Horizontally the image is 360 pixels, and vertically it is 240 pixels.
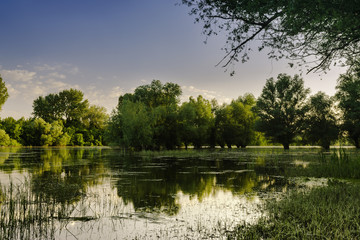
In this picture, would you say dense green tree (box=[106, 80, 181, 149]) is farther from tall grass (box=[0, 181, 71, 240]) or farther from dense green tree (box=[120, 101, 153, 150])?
tall grass (box=[0, 181, 71, 240])

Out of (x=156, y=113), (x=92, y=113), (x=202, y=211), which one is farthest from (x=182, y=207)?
(x=92, y=113)

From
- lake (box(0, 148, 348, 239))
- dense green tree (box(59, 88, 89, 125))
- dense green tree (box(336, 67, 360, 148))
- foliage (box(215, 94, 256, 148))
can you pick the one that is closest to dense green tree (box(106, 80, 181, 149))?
foliage (box(215, 94, 256, 148))

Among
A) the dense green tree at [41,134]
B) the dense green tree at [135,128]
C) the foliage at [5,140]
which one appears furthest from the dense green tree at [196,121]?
the foliage at [5,140]

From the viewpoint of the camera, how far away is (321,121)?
5447cm

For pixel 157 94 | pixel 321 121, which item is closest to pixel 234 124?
pixel 321 121

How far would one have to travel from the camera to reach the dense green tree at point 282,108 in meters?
53.5

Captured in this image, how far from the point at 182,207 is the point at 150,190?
8.92 ft

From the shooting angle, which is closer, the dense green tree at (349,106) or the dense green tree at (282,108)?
the dense green tree at (349,106)

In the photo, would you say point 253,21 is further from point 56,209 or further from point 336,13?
point 56,209

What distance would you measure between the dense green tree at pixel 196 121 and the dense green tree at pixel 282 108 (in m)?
12.4

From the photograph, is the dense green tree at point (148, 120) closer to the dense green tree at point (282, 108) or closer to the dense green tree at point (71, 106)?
the dense green tree at point (282, 108)

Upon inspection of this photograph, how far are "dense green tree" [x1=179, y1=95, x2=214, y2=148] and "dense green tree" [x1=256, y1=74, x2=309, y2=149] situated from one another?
12443mm

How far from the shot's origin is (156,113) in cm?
4891

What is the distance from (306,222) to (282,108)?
2064 inches
